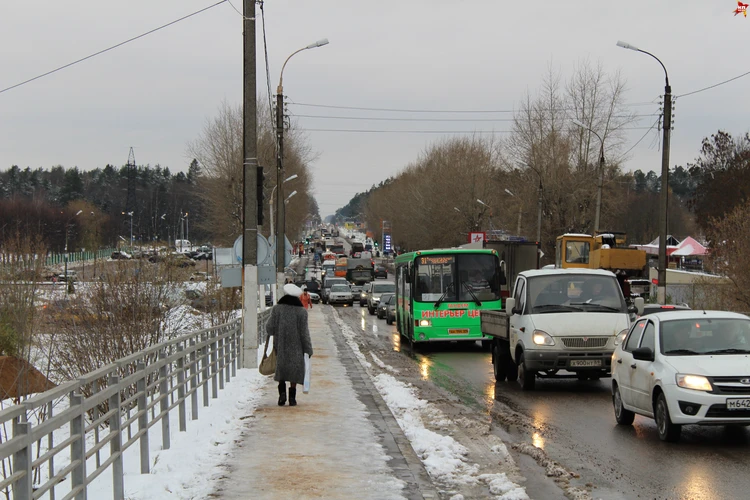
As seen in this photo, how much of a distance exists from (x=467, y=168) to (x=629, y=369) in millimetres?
81116

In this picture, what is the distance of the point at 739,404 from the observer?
32.0 feet

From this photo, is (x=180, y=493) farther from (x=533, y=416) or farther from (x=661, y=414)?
(x=533, y=416)

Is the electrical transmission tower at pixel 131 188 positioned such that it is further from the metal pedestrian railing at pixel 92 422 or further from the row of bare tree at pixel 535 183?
the metal pedestrian railing at pixel 92 422

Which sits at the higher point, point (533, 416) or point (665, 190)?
→ point (665, 190)

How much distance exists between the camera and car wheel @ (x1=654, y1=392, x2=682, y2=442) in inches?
403

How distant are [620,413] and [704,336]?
1.69 metres

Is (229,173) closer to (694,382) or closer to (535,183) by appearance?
(535,183)

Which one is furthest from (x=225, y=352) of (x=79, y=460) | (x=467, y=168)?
(x=467, y=168)

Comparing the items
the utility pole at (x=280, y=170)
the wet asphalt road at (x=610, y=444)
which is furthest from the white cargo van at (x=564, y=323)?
the utility pole at (x=280, y=170)

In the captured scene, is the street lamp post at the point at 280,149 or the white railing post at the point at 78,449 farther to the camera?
the street lamp post at the point at 280,149

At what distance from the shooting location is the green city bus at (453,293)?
25625 mm

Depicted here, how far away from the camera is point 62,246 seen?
112 metres

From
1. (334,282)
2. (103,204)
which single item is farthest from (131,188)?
(334,282)

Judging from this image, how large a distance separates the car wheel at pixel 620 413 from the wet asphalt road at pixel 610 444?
0.12 meters
